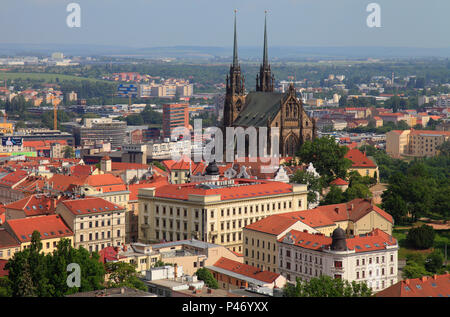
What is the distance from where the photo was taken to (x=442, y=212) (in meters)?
98.6

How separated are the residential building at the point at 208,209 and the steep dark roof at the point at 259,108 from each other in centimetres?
3655

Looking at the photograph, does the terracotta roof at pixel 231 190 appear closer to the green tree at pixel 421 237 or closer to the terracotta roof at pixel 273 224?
the terracotta roof at pixel 273 224

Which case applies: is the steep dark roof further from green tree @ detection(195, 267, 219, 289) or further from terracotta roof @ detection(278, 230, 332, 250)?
green tree @ detection(195, 267, 219, 289)

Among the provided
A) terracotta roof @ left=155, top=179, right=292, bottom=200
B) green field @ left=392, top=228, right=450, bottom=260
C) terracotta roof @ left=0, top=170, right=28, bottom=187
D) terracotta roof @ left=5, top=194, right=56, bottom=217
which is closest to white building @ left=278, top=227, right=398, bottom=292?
terracotta roof @ left=155, top=179, right=292, bottom=200

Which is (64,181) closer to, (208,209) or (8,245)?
(208,209)

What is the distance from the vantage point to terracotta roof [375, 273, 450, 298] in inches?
2311

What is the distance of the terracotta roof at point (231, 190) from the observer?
276 ft

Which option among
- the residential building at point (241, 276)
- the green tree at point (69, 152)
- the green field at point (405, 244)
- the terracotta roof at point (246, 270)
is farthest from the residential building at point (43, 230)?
the green tree at point (69, 152)

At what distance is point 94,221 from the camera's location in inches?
3184

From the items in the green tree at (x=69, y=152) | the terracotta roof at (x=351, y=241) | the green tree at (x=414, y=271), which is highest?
the terracotta roof at (x=351, y=241)

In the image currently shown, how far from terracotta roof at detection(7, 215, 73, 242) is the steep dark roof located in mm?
49102

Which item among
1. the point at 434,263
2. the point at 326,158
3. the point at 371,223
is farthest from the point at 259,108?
the point at 434,263
